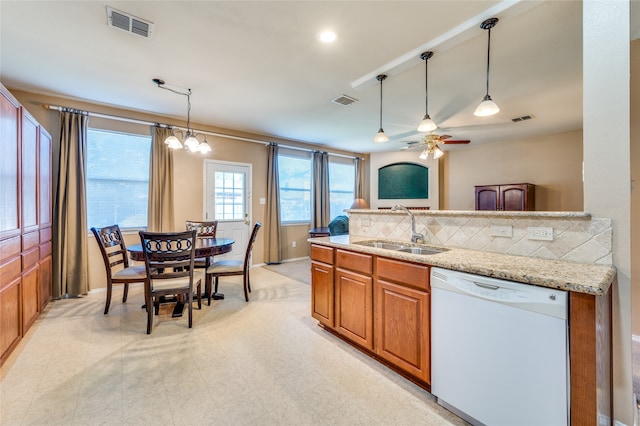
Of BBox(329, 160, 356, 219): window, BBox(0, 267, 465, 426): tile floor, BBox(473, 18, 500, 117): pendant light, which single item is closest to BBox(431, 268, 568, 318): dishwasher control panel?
BBox(0, 267, 465, 426): tile floor

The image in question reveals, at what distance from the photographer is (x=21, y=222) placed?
254 cm

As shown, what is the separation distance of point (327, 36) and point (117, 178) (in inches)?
148

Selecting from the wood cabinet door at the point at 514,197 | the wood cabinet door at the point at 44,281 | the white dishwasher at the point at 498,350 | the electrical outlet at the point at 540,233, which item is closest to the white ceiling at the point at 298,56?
the wood cabinet door at the point at 514,197

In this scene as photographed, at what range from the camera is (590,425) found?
118 cm

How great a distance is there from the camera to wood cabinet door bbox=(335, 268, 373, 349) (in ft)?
7.18

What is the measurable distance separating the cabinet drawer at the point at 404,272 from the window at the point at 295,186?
14.0 ft

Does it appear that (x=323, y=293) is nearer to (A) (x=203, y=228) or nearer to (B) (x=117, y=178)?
(A) (x=203, y=228)

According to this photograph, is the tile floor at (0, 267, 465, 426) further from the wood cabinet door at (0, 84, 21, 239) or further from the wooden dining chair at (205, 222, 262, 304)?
the wood cabinet door at (0, 84, 21, 239)

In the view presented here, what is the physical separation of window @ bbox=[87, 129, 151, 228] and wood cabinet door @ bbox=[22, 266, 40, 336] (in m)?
1.34

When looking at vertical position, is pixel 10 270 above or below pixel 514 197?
below

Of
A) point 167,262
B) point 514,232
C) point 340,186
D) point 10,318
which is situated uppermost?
point 340,186

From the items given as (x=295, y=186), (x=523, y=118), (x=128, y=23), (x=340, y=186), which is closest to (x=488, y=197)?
(x=523, y=118)

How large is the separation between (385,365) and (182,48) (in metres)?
3.30

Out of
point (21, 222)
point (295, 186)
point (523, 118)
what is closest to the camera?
point (21, 222)
